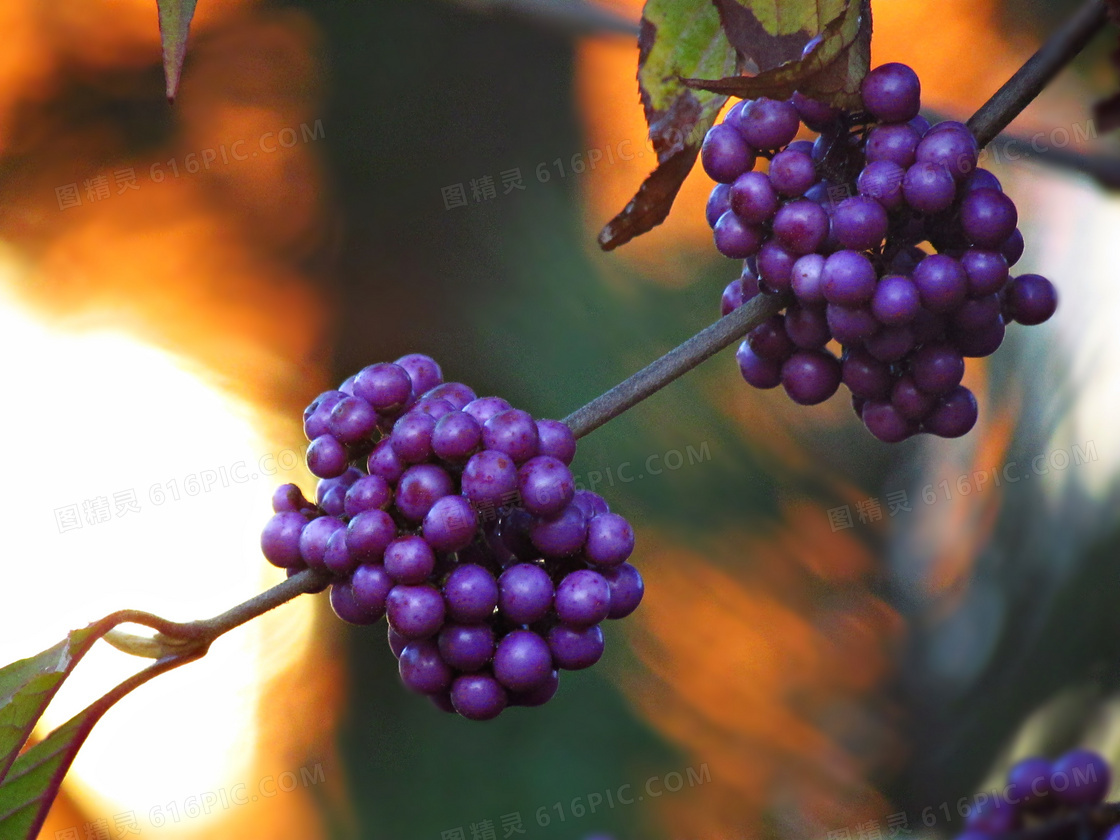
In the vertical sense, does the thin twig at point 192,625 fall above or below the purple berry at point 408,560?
below

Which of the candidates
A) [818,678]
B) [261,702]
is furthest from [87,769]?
[818,678]

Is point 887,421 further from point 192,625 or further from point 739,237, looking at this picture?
point 192,625

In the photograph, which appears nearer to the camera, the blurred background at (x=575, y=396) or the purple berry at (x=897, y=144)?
the purple berry at (x=897, y=144)

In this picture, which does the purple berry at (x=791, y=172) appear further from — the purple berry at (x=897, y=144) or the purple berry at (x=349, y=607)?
the purple berry at (x=349, y=607)

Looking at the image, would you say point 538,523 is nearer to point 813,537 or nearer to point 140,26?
point 813,537

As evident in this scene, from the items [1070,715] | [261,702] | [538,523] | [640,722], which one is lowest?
[261,702]

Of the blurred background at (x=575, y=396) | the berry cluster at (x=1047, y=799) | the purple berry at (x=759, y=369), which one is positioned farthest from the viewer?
the blurred background at (x=575, y=396)

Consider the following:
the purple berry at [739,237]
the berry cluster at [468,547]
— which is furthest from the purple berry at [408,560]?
the purple berry at [739,237]
